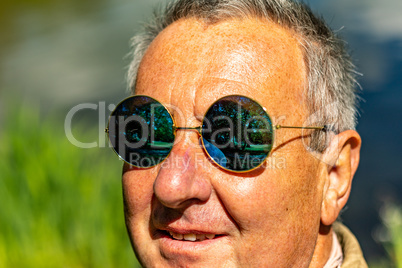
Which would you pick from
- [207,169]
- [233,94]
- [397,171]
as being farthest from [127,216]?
[397,171]

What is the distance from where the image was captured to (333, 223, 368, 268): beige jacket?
1.99m

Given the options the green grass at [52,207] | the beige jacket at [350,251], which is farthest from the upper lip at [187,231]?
the green grass at [52,207]

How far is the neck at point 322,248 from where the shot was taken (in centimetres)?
197

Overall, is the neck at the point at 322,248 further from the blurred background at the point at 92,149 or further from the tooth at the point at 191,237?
the blurred background at the point at 92,149

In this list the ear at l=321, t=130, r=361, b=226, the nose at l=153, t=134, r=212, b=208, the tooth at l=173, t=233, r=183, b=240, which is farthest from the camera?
the ear at l=321, t=130, r=361, b=226

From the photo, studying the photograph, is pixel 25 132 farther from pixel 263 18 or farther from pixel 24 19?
pixel 24 19

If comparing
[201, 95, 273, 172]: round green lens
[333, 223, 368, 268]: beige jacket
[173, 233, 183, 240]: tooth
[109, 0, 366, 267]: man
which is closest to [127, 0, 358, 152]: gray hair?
[109, 0, 366, 267]: man

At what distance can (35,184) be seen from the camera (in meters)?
4.01

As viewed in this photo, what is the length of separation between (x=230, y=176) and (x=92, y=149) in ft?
11.2

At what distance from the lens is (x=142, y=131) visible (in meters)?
1.87

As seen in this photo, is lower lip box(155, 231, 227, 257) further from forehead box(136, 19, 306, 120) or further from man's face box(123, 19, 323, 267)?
forehead box(136, 19, 306, 120)

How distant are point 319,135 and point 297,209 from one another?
327 mm

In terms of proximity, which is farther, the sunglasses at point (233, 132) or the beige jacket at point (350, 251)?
the beige jacket at point (350, 251)

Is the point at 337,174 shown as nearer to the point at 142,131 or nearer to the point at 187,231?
the point at 187,231
